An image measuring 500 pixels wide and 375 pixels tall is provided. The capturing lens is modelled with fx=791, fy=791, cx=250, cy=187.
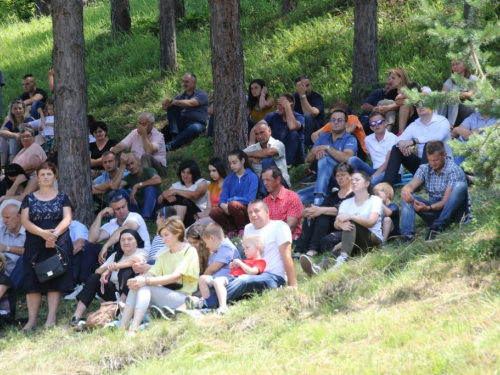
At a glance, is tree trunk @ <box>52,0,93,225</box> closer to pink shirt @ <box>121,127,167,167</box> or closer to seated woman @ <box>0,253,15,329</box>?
pink shirt @ <box>121,127,167,167</box>

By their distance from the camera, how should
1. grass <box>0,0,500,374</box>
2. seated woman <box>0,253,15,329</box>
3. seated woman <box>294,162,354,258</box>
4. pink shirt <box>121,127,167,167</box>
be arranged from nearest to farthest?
grass <box>0,0,500,374</box>
seated woman <box>294,162,354,258</box>
seated woman <box>0,253,15,329</box>
pink shirt <box>121,127,167,167</box>

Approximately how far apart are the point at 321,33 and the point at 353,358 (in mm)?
10680

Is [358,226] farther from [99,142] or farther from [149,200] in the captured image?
[99,142]

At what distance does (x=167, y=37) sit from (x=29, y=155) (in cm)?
478

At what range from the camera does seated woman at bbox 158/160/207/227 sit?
34.1 feet

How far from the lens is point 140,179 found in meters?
11.3

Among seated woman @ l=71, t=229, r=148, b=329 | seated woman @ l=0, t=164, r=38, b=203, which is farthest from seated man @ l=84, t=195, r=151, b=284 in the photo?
seated woman @ l=0, t=164, r=38, b=203

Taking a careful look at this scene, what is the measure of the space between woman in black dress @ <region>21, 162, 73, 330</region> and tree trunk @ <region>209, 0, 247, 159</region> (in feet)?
10.6

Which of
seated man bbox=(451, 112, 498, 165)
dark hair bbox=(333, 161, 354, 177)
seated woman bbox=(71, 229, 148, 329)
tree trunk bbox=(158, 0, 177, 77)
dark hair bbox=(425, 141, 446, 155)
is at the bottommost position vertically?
seated woman bbox=(71, 229, 148, 329)

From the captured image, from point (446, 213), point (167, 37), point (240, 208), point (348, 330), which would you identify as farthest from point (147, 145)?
point (348, 330)

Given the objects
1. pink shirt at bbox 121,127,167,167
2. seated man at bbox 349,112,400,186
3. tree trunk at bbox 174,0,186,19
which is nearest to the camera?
seated man at bbox 349,112,400,186

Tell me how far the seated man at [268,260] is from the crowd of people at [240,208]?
11 mm

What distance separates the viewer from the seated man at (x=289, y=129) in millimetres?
11242

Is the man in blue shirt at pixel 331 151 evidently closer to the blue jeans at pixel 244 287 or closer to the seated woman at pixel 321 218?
the seated woman at pixel 321 218
